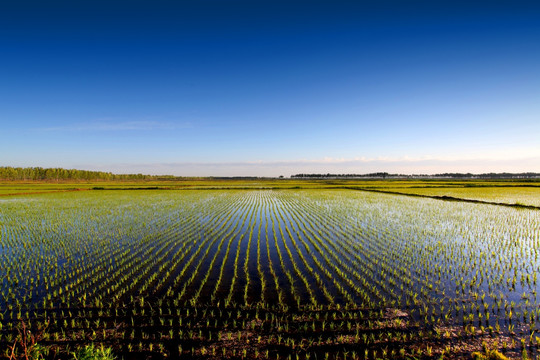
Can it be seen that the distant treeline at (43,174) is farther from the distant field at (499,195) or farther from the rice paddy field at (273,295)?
the distant field at (499,195)

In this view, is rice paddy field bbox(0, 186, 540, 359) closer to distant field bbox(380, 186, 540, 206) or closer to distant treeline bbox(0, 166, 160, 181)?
distant field bbox(380, 186, 540, 206)

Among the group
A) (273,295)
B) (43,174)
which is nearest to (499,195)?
(273,295)

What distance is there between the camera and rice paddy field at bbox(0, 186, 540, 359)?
170 inches

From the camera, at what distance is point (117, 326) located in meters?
4.79

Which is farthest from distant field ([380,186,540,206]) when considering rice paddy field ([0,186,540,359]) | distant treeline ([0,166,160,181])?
distant treeline ([0,166,160,181])

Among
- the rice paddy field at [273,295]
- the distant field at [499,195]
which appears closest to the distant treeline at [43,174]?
the rice paddy field at [273,295]

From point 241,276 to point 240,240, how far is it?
420 centimetres

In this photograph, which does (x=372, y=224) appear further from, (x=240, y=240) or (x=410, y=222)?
(x=240, y=240)

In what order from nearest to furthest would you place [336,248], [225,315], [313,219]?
→ [225,315]
[336,248]
[313,219]

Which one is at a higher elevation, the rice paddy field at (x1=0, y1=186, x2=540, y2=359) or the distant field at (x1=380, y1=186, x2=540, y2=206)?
the distant field at (x1=380, y1=186, x2=540, y2=206)

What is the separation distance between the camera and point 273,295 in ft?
19.8

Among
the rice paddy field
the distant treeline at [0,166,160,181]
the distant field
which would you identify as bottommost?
the rice paddy field

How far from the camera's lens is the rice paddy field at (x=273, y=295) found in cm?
431

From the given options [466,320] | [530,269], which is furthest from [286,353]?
[530,269]
